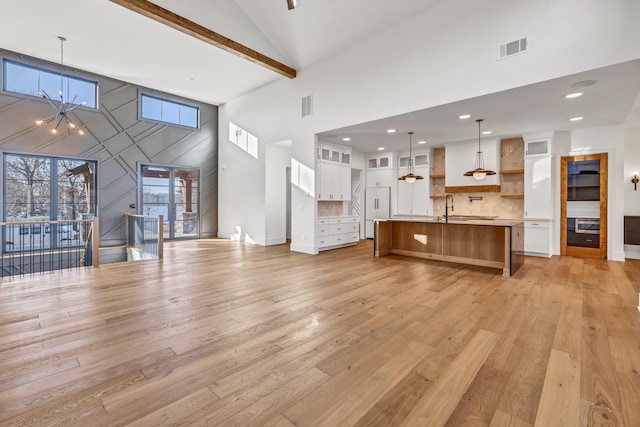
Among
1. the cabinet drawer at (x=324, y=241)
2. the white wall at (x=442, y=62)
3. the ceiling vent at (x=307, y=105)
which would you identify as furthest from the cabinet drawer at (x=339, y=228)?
the ceiling vent at (x=307, y=105)

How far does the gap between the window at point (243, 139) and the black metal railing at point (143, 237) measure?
323 cm

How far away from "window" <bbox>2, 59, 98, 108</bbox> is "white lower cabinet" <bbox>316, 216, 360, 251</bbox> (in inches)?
255

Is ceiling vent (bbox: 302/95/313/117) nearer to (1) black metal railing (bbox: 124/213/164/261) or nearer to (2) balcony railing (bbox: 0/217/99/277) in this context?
(1) black metal railing (bbox: 124/213/164/261)

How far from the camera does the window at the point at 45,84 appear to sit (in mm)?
6594

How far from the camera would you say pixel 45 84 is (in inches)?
278

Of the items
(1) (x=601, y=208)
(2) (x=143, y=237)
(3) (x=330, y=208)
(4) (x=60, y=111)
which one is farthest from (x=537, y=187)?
(4) (x=60, y=111)

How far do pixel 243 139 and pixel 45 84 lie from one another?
472cm

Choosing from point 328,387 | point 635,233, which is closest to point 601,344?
point 328,387

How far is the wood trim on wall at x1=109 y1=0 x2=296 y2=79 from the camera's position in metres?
4.84

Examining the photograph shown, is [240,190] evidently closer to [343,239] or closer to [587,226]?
[343,239]

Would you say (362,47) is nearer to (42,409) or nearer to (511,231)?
(511,231)

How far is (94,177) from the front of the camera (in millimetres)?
7719

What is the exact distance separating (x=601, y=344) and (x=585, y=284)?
2.46 metres

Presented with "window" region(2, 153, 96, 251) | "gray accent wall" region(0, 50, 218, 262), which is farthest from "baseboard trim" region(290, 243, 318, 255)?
"window" region(2, 153, 96, 251)
